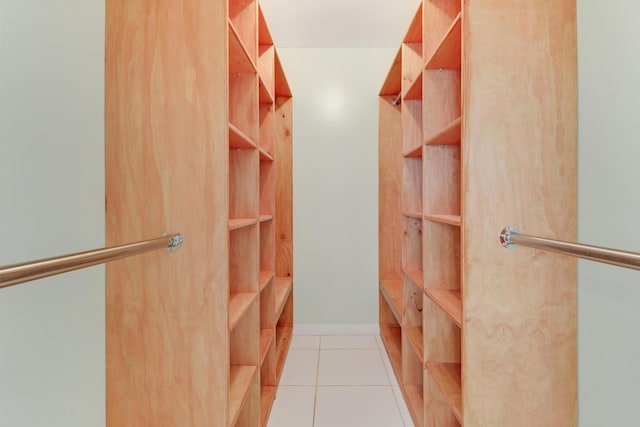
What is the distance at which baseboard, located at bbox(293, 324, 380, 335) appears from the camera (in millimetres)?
2914

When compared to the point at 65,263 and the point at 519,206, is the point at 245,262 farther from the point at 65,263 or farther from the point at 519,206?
the point at 519,206

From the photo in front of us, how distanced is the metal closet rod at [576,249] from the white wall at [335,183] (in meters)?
1.82

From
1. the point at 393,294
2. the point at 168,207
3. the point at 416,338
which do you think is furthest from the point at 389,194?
the point at 168,207

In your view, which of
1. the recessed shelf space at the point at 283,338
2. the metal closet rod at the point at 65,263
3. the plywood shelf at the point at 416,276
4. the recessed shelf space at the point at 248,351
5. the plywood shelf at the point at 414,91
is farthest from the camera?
the recessed shelf space at the point at 283,338

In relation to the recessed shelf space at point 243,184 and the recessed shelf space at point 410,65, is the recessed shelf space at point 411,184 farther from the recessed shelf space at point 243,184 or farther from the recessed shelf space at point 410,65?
the recessed shelf space at point 243,184

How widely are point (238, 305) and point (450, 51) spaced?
139 cm

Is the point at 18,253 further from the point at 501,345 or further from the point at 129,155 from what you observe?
the point at 501,345

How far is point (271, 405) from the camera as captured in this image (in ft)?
6.19

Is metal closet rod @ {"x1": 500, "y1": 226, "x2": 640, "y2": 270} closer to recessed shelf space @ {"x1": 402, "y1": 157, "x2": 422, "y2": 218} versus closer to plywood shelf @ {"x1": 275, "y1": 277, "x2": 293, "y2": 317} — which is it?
recessed shelf space @ {"x1": 402, "y1": 157, "x2": 422, "y2": 218}

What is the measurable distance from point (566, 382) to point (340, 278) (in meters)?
1.92

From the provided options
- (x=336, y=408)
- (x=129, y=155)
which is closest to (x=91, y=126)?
(x=129, y=155)

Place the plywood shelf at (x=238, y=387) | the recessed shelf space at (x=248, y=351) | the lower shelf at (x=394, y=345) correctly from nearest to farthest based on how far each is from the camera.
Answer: the plywood shelf at (x=238, y=387) → the recessed shelf space at (x=248, y=351) → the lower shelf at (x=394, y=345)

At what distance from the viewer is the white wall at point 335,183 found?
9.61 ft

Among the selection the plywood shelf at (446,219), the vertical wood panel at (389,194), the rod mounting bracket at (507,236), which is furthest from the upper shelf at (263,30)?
the rod mounting bracket at (507,236)
